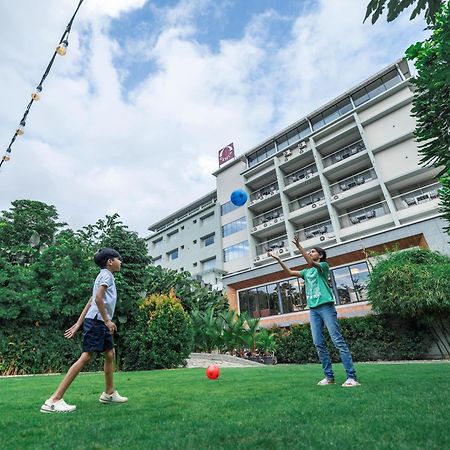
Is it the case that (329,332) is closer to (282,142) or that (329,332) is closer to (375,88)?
(375,88)

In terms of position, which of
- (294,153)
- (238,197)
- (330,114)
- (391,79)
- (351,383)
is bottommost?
(351,383)

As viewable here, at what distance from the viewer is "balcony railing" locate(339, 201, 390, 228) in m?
26.0

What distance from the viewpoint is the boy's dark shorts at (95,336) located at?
3588 mm

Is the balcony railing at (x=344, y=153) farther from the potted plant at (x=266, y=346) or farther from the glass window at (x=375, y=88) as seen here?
the potted plant at (x=266, y=346)

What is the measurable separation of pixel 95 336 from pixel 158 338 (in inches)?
386

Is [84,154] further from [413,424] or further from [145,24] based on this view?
[413,424]

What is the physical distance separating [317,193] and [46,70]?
27.1 m

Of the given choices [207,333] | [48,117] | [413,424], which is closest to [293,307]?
[207,333]

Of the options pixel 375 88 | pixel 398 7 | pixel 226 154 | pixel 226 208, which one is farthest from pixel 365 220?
pixel 398 7

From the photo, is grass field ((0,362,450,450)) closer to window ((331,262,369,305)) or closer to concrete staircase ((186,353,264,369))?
concrete staircase ((186,353,264,369))

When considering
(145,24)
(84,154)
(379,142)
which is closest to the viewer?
(145,24)

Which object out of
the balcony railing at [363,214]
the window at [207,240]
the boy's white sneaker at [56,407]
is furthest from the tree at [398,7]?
the window at [207,240]

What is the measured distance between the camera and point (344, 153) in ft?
97.0

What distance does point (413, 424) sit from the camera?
2090 millimetres
